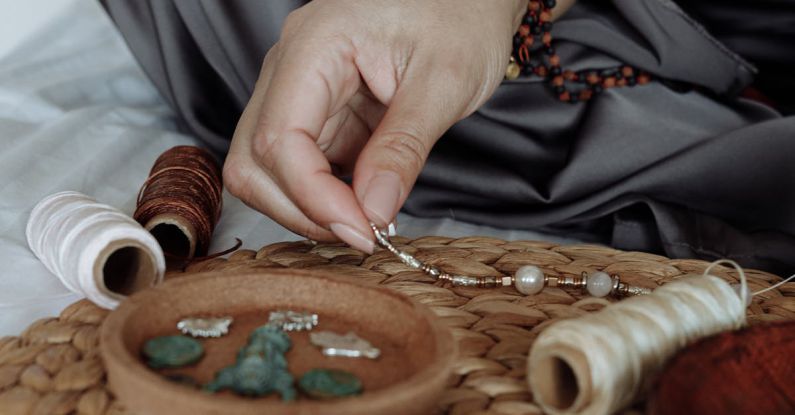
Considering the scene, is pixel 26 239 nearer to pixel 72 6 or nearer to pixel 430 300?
pixel 430 300

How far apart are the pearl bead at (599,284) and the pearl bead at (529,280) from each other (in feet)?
0.17

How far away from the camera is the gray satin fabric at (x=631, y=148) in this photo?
1.12 m

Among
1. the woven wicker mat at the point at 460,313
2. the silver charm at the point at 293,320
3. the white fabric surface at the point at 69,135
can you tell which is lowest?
the white fabric surface at the point at 69,135

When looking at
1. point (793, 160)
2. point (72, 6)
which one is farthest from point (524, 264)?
point (72, 6)

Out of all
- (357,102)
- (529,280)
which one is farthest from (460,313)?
(357,102)

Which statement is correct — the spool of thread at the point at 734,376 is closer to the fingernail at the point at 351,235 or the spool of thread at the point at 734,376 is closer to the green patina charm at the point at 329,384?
the green patina charm at the point at 329,384

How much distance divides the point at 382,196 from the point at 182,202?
258 millimetres

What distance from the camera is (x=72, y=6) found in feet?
5.16

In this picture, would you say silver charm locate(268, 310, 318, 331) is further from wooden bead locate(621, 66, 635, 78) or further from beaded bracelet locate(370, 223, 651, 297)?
wooden bead locate(621, 66, 635, 78)

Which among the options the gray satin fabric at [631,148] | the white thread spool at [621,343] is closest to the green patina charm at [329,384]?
the white thread spool at [621,343]

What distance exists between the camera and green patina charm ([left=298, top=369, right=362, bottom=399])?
22.7 inches

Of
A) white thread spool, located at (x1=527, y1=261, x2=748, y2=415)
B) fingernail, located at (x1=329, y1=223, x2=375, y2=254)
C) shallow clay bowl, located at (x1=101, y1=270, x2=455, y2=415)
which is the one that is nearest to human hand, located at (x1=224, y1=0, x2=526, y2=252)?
fingernail, located at (x1=329, y1=223, x2=375, y2=254)

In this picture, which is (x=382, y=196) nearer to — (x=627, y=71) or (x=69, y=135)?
(x=627, y=71)

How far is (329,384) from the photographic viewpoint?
58 cm
